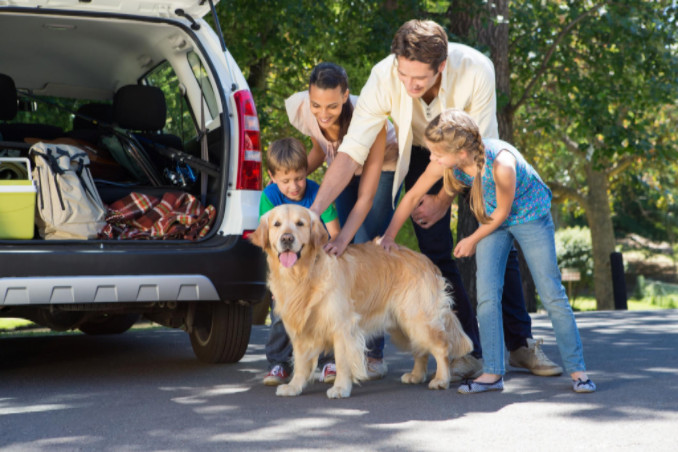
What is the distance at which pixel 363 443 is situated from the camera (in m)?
3.49

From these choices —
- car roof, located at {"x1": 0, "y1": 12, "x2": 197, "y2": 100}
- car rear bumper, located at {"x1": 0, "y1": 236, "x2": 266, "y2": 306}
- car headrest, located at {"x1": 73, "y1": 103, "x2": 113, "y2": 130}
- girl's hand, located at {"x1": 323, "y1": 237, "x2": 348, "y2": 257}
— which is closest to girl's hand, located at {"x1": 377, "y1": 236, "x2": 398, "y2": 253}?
girl's hand, located at {"x1": 323, "y1": 237, "x2": 348, "y2": 257}

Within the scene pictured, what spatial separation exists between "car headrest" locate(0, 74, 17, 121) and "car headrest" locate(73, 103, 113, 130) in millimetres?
897

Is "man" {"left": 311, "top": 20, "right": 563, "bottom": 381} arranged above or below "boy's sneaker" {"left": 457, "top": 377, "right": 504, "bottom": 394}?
above

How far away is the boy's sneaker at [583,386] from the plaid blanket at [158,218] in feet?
7.16

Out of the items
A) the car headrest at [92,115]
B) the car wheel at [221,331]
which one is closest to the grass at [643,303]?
the car headrest at [92,115]

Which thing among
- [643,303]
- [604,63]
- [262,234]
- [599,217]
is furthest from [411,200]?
[643,303]

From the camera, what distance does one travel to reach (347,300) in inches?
183

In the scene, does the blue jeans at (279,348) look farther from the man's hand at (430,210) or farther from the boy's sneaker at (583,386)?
the boy's sneaker at (583,386)

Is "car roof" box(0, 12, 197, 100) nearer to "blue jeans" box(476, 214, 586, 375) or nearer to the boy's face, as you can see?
the boy's face

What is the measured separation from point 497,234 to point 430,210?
0.56 metres

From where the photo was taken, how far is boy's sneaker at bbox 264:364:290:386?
4.97 meters

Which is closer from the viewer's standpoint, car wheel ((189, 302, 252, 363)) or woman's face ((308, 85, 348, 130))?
woman's face ((308, 85, 348, 130))

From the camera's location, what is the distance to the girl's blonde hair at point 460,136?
14.4 ft

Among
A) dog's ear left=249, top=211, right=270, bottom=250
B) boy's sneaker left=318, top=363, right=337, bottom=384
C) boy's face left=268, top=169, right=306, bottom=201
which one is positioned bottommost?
boy's sneaker left=318, top=363, right=337, bottom=384
